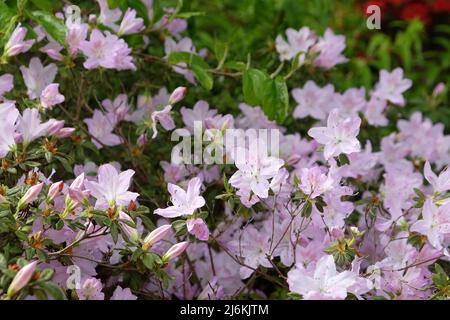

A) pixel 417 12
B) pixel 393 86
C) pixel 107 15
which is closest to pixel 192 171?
pixel 107 15

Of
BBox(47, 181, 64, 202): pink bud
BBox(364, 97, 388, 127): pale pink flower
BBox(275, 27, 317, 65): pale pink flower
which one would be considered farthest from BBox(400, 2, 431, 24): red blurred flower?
BBox(47, 181, 64, 202): pink bud

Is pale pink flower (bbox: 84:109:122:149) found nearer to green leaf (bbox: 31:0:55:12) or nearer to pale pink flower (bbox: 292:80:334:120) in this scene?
green leaf (bbox: 31:0:55:12)

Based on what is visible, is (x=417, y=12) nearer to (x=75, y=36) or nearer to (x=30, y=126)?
(x=75, y=36)

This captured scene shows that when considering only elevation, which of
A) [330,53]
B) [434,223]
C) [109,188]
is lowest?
[434,223]

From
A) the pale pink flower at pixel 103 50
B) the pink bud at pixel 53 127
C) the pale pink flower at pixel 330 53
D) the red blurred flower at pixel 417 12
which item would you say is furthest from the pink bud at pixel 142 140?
the red blurred flower at pixel 417 12

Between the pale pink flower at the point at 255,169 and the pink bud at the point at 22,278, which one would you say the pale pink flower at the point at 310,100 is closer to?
the pale pink flower at the point at 255,169
